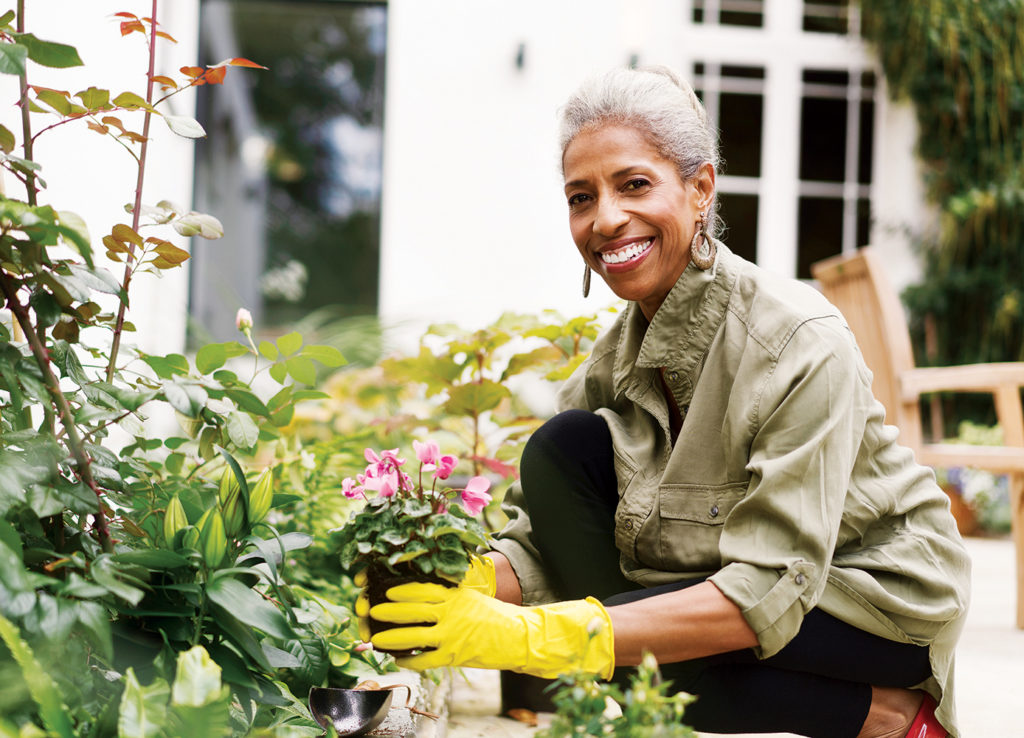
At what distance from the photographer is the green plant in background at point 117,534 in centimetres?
86

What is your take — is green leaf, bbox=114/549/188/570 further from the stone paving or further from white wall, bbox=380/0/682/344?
white wall, bbox=380/0/682/344

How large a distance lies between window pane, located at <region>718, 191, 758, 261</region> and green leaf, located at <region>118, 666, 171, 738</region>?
16.6 ft

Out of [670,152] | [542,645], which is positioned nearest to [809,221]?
[670,152]

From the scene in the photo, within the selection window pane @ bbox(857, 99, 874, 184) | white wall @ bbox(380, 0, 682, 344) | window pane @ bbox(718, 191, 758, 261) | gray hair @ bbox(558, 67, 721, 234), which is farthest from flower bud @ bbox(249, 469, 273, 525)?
window pane @ bbox(857, 99, 874, 184)

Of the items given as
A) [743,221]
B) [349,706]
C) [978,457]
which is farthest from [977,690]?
[743,221]

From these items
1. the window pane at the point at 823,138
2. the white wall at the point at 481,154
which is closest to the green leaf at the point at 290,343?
the white wall at the point at 481,154

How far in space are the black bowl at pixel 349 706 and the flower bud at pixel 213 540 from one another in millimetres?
293

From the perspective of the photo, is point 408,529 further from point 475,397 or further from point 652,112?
point 475,397

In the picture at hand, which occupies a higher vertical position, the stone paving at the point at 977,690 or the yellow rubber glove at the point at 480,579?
the yellow rubber glove at the point at 480,579

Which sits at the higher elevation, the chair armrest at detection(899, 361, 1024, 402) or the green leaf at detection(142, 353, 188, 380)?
the chair armrest at detection(899, 361, 1024, 402)

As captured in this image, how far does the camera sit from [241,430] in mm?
1130

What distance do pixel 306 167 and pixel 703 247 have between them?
1133 cm

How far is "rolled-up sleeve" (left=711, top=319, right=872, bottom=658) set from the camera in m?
1.11

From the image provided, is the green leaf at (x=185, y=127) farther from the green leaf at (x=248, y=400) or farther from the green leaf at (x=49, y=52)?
the green leaf at (x=248, y=400)
